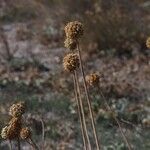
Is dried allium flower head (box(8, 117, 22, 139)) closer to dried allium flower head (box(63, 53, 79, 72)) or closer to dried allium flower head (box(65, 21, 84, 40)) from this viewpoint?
dried allium flower head (box(63, 53, 79, 72))

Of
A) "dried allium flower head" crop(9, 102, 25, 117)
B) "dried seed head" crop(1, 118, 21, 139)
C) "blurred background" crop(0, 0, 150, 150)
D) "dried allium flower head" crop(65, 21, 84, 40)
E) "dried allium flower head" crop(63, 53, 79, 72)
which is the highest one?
"blurred background" crop(0, 0, 150, 150)

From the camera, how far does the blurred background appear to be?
5.61 metres

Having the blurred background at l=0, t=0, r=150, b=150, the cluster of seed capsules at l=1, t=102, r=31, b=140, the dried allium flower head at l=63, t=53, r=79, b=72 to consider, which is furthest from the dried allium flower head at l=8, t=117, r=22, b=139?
the blurred background at l=0, t=0, r=150, b=150

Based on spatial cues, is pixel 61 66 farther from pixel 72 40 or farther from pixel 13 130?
pixel 13 130

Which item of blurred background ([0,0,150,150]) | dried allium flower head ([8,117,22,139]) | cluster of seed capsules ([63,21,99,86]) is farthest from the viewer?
blurred background ([0,0,150,150])

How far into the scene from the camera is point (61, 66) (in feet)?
25.5

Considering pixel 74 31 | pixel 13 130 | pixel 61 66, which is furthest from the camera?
pixel 61 66

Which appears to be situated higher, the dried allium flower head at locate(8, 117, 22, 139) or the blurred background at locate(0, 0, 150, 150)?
the blurred background at locate(0, 0, 150, 150)

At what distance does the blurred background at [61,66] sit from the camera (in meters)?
5.61

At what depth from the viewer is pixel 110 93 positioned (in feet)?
22.0

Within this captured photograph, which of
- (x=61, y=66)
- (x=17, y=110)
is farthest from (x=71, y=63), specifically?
(x=61, y=66)

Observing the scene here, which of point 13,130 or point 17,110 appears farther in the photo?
point 17,110

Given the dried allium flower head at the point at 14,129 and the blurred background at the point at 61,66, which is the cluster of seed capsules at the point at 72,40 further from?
the blurred background at the point at 61,66

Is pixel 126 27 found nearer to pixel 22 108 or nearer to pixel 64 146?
pixel 64 146
